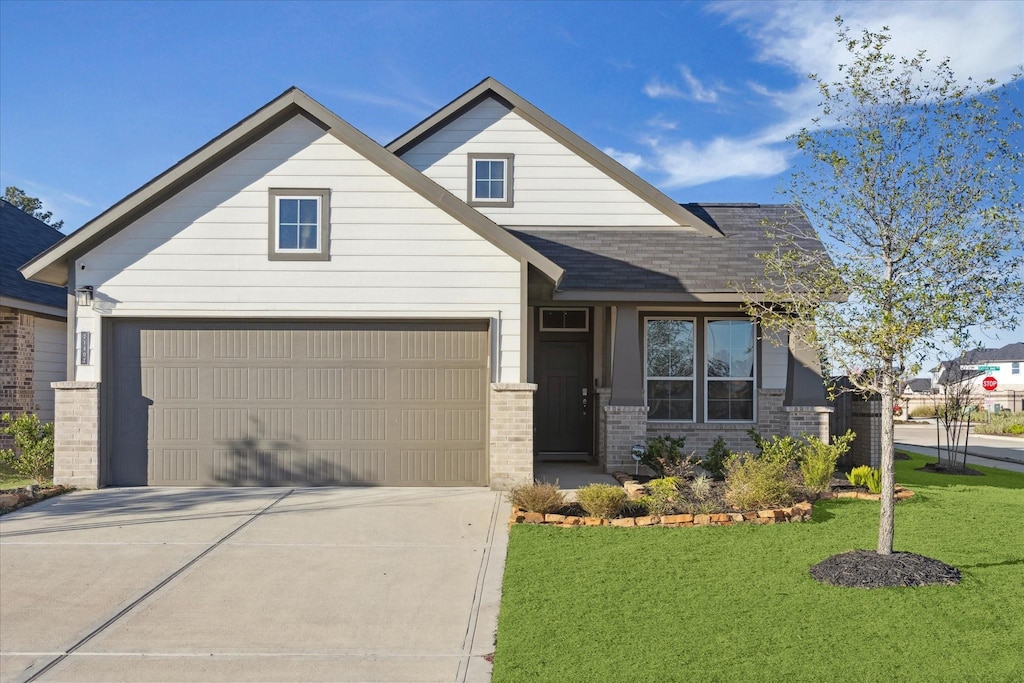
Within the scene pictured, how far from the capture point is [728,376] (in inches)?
527

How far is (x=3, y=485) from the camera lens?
37.8ft

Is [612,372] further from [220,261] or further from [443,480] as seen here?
[220,261]

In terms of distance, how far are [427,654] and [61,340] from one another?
13.3 meters

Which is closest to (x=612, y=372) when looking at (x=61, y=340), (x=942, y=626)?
(x=942, y=626)

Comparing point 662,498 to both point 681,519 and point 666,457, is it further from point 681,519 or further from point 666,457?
point 666,457

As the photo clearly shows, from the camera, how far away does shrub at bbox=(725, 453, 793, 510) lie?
891 cm

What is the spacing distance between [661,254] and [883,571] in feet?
25.3

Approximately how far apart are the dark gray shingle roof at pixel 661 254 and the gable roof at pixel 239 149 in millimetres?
1832

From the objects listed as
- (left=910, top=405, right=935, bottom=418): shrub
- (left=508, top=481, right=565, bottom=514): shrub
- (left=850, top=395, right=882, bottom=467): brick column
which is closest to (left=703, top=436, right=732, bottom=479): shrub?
(left=850, top=395, right=882, bottom=467): brick column

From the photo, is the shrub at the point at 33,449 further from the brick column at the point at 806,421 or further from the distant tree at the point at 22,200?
the distant tree at the point at 22,200

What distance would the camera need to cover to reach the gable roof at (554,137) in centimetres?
1428

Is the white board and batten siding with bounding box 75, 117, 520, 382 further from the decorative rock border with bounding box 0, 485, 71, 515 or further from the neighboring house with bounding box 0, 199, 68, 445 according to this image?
the neighboring house with bounding box 0, 199, 68, 445

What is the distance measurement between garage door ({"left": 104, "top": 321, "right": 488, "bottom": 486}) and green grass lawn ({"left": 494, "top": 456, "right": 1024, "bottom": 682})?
3.18 metres

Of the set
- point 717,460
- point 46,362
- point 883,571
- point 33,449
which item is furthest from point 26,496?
point 883,571
